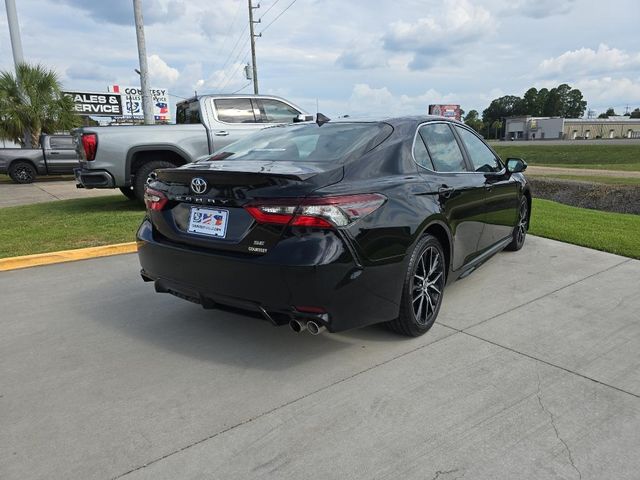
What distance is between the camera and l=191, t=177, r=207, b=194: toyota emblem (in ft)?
10.1

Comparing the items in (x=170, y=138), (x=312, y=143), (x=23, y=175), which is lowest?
(x=23, y=175)

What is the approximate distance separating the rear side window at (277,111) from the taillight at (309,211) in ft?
22.6

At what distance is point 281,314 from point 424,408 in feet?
3.13

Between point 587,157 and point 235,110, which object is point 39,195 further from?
point 587,157

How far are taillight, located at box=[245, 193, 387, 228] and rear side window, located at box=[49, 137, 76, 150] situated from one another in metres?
17.6

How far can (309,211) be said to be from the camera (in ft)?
9.00

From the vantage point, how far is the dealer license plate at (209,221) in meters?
2.98

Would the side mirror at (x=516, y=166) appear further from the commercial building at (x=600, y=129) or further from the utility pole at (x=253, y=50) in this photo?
the commercial building at (x=600, y=129)

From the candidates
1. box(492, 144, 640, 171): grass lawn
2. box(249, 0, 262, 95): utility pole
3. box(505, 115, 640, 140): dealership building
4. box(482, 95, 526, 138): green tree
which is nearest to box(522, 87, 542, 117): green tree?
box(482, 95, 526, 138): green tree

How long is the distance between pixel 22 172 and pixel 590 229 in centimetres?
1814

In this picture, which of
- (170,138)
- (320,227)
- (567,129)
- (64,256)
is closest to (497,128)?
(567,129)

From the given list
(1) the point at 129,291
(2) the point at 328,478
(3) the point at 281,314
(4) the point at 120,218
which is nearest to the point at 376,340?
(3) the point at 281,314

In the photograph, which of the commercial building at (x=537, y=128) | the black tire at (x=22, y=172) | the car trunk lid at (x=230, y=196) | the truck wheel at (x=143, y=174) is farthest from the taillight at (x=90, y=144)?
the commercial building at (x=537, y=128)

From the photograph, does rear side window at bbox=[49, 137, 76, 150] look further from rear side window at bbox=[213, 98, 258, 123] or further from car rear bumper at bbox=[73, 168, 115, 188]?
car rear bumper at bbox=[73, 168, 115, 188]
